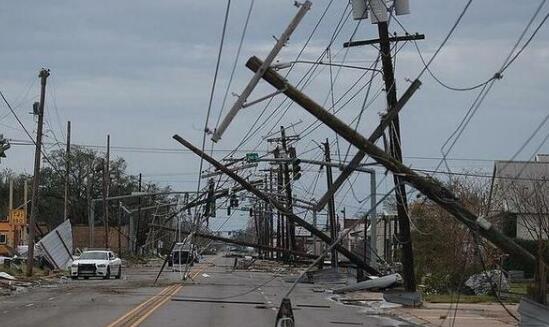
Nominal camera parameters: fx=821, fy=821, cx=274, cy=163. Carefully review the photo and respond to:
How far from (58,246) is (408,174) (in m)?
43.2

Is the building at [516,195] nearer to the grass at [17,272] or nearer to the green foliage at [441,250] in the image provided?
the green foliage at [441,250]

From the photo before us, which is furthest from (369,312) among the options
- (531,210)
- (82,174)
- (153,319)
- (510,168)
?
(82,174)

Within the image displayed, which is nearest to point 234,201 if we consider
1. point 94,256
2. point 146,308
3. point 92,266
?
point 94,256

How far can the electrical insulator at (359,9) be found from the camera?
21.4 metres

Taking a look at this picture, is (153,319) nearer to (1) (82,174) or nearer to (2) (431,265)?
(2) (431,265)

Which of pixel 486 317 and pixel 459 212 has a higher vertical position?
pixel 459 212

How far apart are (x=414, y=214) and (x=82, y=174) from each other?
81692 mm

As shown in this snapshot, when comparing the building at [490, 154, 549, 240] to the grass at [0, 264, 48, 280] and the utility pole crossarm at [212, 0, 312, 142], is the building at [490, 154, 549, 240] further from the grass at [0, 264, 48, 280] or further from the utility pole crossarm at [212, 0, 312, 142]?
the utility pole crossarm at [212, 0, 312, 142]

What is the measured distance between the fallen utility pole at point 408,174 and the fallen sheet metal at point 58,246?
3862cm

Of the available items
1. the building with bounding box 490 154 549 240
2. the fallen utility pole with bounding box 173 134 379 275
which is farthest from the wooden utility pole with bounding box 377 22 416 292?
the building with bounding box 490 154 549 240

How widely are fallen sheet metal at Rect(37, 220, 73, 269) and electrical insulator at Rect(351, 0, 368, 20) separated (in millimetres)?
36686

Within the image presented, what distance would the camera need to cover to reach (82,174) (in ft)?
390

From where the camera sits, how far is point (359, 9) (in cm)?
2145

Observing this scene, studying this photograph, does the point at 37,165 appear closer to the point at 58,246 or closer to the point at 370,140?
the point at 58,246
